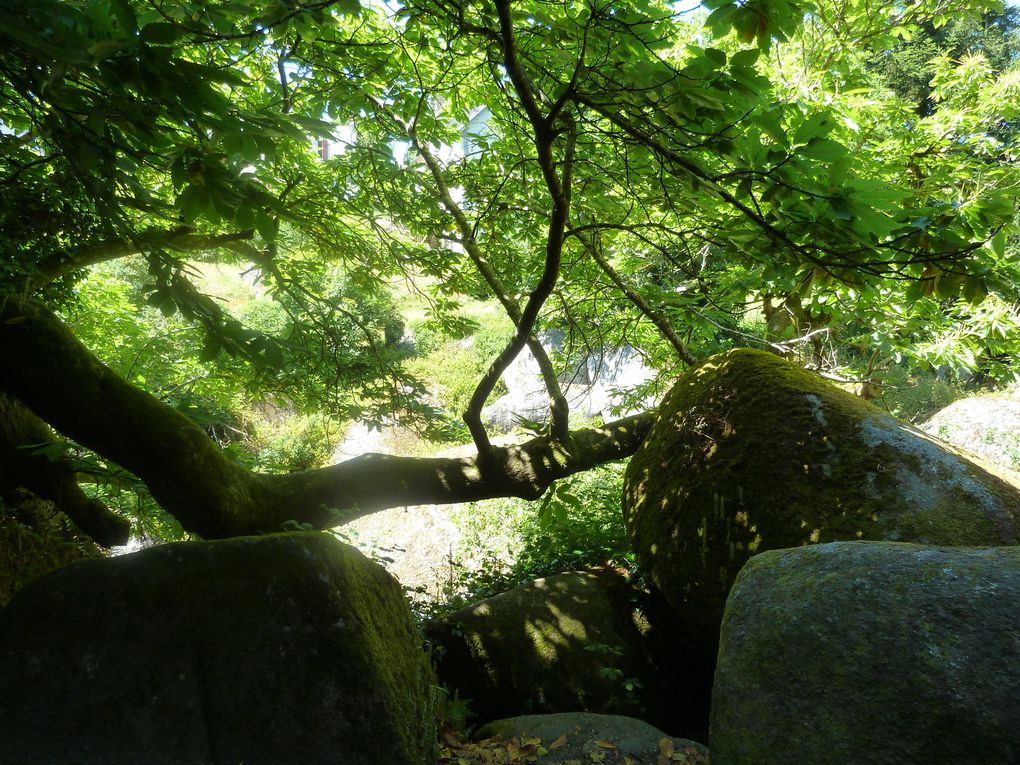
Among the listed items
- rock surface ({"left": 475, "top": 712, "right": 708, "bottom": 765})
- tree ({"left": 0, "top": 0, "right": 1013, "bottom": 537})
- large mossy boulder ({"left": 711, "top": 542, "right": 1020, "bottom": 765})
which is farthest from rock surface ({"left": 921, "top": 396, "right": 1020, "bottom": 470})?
large mossy boulder ({"left": 711, "top": 542, "right": 1020, "bottom": 765})

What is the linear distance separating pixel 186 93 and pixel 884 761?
114 inches

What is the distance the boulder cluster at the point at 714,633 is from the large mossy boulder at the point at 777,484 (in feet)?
0.05

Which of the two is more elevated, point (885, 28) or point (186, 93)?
point (885, 28)

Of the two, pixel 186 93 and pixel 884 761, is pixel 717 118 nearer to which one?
pixel 186 93

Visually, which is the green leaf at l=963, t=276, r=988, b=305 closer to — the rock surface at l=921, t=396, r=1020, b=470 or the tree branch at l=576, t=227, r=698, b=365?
the tree branch at l=576, t=227, r=698, b=365

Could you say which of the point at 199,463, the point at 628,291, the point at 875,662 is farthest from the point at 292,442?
the point at 875,662

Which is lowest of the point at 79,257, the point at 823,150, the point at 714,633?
the point at 714,633

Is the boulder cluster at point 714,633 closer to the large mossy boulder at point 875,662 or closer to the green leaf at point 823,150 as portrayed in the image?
the large mossy boulder at point 875,662

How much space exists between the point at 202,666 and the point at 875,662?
8.71 ft

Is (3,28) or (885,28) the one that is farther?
(885,28)

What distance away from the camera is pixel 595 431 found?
603 cm

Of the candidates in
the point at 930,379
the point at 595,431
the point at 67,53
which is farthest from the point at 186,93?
the point at 930,379

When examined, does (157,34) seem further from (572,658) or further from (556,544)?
(556,544)

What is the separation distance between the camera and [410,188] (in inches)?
233
